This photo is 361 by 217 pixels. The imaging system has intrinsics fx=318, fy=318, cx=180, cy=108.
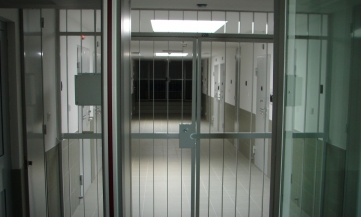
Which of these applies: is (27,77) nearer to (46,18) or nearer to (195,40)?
(46,18)

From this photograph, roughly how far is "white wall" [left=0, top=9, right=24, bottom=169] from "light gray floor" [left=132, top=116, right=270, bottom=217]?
4.33 ft

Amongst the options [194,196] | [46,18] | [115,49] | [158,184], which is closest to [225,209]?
[194,196]

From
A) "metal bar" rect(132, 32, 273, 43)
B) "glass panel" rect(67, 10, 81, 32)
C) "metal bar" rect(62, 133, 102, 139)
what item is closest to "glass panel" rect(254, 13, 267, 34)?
"metal bar" rect(132, 32, 273, 43)

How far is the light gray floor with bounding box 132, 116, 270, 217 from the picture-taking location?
428 cm

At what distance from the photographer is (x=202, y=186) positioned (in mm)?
5383

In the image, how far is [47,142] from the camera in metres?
3.47

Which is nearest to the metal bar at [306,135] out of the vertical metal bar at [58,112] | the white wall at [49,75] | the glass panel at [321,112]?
the glass panel at [321,112]

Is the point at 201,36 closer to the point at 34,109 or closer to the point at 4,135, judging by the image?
the point at 34,109

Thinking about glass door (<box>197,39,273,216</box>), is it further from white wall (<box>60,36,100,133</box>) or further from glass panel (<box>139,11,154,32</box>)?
white wall (<box>60,36,100,133</box>)

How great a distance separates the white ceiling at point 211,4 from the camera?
3.75 meters

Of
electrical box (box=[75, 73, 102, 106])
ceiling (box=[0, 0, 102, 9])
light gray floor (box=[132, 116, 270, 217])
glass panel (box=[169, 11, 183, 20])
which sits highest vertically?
glass panel (box=[169, 11, 183, 20])

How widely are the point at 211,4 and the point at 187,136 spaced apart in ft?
5.38

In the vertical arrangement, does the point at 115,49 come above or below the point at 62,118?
above

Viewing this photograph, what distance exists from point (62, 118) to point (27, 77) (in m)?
1.00
